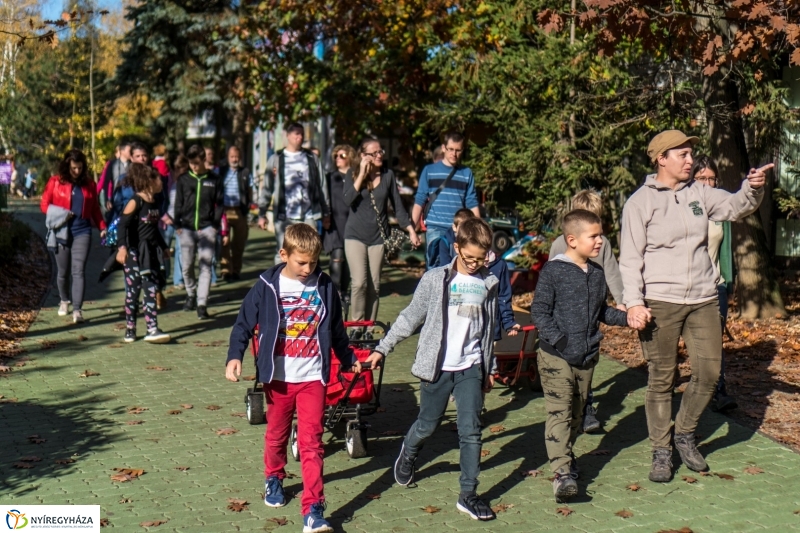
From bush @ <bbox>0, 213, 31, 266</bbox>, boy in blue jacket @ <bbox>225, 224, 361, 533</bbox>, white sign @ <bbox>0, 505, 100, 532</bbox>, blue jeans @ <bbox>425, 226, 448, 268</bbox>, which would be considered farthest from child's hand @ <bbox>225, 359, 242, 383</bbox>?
bush @ <bbox>0, 213, 31, 266</bbox>

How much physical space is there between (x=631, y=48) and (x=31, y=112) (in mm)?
39897

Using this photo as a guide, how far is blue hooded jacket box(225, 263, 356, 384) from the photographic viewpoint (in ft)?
18.9

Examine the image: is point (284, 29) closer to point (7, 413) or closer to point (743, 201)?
point (7, 413)

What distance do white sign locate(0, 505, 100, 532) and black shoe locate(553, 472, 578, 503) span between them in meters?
2.53

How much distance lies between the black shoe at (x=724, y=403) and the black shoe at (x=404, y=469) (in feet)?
10.0

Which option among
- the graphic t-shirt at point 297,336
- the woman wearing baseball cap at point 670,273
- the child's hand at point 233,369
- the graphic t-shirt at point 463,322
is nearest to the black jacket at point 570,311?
the woman wearing baseball cap at point 670,273

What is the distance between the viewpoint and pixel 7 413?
320 inches

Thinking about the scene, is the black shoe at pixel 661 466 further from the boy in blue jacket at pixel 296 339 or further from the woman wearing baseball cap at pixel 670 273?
the boy in blue jacket at pixel 296 339

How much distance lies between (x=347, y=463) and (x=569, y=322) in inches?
69.9

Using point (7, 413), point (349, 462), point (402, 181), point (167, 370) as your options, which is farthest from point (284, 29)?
point (349, 462)


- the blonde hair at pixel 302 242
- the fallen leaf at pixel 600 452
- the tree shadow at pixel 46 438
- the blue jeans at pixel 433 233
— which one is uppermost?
the blonde hair at pixel 302 242

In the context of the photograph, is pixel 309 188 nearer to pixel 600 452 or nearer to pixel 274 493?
pixel 600 452

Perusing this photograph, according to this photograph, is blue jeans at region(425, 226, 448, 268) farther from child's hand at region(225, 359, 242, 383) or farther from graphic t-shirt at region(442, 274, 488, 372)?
child's hand at region(225, 359, 242, 383)

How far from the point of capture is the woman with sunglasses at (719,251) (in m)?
7.79
